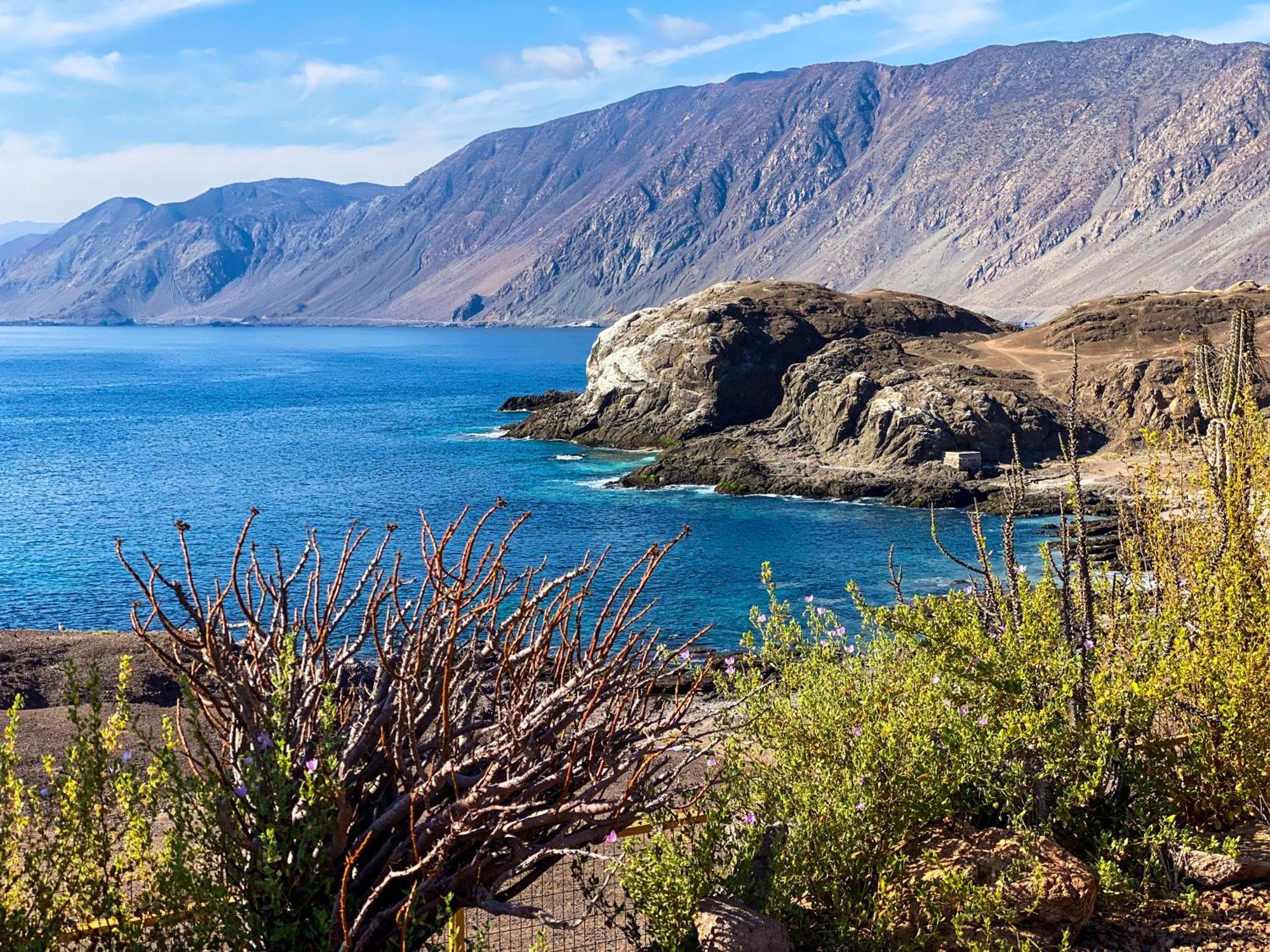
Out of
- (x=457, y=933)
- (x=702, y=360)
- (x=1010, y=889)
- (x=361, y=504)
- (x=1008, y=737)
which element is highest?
(x=702, y=360)

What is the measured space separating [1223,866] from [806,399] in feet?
182

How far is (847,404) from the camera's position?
5944cm

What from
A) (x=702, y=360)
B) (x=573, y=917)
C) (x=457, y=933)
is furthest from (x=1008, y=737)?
(x=702, y=360)

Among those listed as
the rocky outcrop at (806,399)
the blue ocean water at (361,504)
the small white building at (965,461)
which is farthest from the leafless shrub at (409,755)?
the small white building at (965,461)

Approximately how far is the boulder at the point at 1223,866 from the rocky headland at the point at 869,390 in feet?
124

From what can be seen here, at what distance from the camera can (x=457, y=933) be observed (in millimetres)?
6781

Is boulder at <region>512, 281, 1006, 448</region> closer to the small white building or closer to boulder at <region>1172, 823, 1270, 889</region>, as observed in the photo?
the small white building

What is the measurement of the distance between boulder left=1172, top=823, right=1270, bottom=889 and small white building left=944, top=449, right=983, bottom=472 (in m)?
46.3

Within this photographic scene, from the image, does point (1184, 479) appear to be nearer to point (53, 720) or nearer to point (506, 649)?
point (506, 649)

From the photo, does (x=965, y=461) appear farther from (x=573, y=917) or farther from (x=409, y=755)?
(x=409, y=755)

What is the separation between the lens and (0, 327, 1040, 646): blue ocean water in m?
38.6

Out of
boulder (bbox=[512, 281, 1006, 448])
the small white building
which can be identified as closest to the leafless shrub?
the small white building

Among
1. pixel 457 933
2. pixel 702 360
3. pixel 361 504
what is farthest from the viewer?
pixel 702 360

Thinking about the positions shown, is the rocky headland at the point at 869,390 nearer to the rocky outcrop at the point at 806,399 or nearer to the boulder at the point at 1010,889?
the rocky outcrop at the point at 806,399
